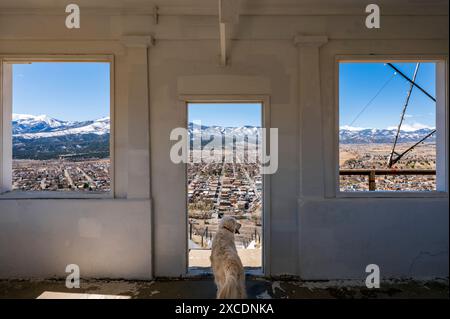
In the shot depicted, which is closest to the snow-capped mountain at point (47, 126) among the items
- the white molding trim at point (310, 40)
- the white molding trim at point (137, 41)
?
the white molding trim at point (137, 41)

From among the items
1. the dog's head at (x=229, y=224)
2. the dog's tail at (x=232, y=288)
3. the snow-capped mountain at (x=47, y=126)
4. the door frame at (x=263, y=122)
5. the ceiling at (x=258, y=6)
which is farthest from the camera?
the snow-capped mountain at (x=47, y=126)

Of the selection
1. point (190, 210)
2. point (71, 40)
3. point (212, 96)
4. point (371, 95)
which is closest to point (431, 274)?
point (371, 95)

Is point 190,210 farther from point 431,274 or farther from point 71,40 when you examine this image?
point 431,274

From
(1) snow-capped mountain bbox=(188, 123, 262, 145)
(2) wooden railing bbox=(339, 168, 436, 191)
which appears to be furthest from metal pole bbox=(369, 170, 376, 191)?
(1) snow-capped mountain bbox=(188, 123, 262, 145)

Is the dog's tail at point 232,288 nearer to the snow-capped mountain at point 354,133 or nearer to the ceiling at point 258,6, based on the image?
the snow-capped mountain at point 354,133

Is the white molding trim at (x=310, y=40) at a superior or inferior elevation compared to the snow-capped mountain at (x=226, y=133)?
superior

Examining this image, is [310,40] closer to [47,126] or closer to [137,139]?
[137,139]
